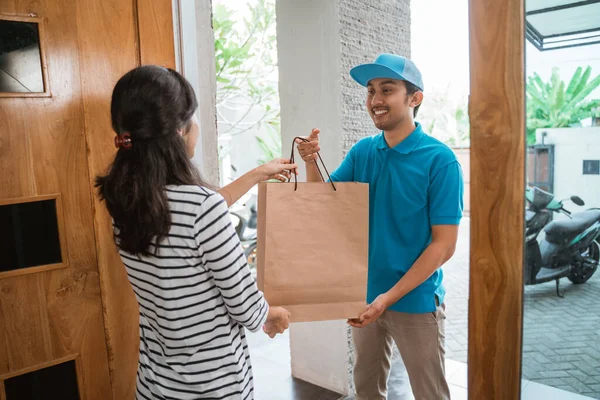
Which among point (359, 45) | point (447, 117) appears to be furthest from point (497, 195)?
point (447, 117)

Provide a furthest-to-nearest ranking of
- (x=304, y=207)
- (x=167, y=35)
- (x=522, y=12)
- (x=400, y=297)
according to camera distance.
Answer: (x=167, y=35) → (x=400, y=297) → (x=304, y=207) → (x=522, y=12)

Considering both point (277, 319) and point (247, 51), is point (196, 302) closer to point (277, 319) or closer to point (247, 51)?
point (277, 319)

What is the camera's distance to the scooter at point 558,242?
88cm

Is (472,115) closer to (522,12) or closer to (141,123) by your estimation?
(522,12)

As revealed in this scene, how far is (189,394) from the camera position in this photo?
3.37ft

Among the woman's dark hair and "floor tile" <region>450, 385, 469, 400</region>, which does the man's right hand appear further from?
"floor tile" <region>450, 385, 469, 400</region>

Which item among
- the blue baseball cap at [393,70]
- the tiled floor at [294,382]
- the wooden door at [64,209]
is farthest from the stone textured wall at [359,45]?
the wooden door at [64,209]

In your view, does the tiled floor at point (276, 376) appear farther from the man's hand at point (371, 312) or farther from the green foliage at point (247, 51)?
the green foliage at point (247, 51)

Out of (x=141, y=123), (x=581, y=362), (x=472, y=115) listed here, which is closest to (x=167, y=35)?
(x=141, y=123)

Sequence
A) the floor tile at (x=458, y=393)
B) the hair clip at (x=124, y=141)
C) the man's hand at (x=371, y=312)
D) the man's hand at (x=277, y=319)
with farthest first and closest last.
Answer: the floor tile at (x=458, y=393) < the man's hand at (x=371, y=312) < the man's hand at (x=277, y=319) < the hair clip at (x=124, y=141)

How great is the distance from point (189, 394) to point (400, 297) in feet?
2.35

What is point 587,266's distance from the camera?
91 cm

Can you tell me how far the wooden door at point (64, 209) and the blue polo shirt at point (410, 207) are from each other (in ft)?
3.10

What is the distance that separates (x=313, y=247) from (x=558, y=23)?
78 centimetres
